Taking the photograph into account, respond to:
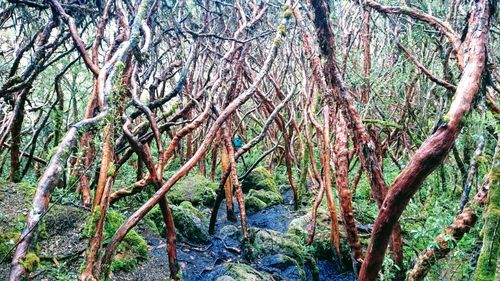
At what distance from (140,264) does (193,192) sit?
365 centimetres

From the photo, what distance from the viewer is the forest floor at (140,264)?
3.55 meters

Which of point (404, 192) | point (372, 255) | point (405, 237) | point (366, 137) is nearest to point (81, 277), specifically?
point (372, 255)

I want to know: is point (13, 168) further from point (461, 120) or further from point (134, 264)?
point (461, 120)

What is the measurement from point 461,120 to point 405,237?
4.23 meters

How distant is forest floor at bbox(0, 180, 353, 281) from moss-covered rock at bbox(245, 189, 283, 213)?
96 centimetres

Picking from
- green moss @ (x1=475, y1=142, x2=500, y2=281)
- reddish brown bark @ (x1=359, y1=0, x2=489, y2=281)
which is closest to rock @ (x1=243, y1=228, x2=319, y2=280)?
reddish brown bark @ (x1=359, y1=0, x2=489, y2=281)

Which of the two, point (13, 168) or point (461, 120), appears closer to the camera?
point (461, 120)

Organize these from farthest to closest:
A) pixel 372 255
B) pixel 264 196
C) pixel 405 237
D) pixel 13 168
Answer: pixel 264 196, pixel 405 237, pixel 13 168, pixel 372 255

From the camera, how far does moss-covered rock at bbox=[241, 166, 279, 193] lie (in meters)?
9.37

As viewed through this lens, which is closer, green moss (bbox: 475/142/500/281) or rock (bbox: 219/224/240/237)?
green moss (bbox: 475/142/500/281)

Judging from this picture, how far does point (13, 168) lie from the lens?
5246 millimetres

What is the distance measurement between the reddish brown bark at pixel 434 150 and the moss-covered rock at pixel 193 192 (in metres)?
5.78

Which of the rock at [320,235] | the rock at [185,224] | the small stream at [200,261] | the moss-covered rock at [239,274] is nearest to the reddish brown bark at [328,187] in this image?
the rock at [320,235]

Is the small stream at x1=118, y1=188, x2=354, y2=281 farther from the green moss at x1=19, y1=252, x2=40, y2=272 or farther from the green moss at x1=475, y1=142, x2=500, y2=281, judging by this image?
the green moss at x1=475, y1=142, x2=500, y2=281
